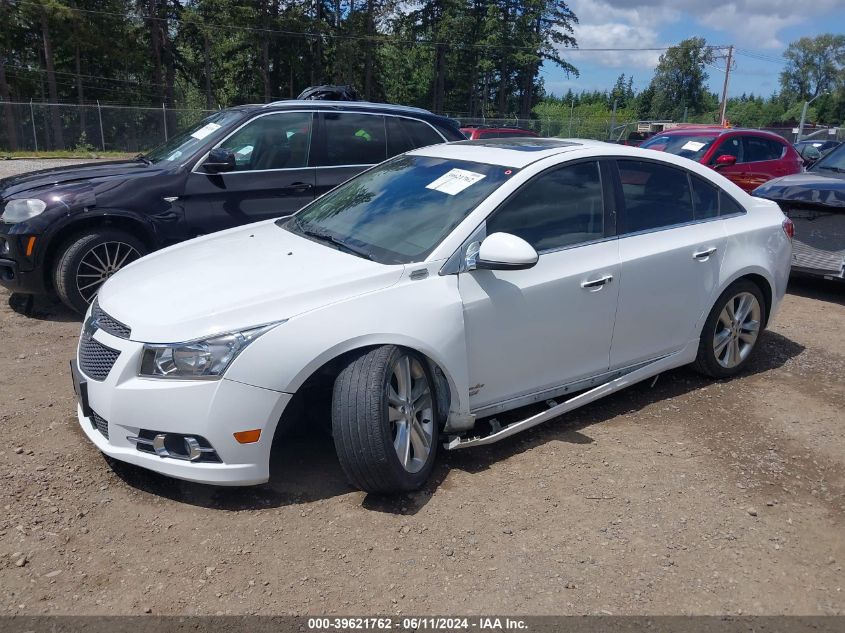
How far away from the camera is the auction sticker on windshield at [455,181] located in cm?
385

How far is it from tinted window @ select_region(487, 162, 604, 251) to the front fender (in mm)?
563

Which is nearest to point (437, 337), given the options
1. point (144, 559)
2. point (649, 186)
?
point (144, 559)

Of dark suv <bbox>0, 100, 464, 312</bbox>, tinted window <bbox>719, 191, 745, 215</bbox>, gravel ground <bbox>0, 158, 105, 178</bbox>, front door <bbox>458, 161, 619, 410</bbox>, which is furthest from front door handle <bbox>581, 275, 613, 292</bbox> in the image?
gravel ground <bbox>0, 158, 105, 178</bbox>

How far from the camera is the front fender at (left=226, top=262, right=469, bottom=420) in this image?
2.96 m

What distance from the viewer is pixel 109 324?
329cm

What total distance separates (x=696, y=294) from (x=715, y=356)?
595 millimetres

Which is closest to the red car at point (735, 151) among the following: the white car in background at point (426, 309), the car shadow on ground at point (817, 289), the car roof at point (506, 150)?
the car shadow on ground at point (817, 289)

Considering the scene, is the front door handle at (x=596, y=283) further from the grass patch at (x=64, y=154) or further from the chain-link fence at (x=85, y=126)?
the grass patch at (x=64, y=154)

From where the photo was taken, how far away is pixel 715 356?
476cm

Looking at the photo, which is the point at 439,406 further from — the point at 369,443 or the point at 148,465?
the point at 148,465

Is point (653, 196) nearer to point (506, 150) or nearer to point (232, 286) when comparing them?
point (506, 150)

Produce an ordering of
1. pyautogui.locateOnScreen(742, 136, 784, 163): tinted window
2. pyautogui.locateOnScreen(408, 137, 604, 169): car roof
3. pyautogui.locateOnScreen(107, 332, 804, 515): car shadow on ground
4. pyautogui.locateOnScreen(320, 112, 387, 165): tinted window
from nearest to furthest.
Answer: pyautogui.locateOnScreen(107, 332, 804, 515): car shadow on ground → pyautogui.locateOnScreen(408, 137, 604, 169): car roof → pyautogui.locateOnScreen(320, 112, 387, 165): tinted window → pyautogui.locateOnScreen(742, 136, 784, 163): tinted window

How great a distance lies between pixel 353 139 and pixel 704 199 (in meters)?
3.39

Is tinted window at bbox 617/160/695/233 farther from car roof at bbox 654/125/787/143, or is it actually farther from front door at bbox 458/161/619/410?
car roof at bbox 654/125/787/143
